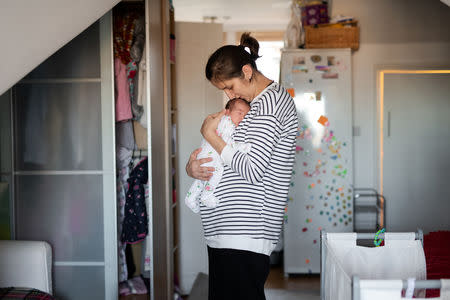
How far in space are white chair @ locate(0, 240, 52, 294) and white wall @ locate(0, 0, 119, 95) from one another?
1.34 meters

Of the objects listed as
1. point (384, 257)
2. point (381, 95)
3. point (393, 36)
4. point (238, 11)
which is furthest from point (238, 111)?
point (238, 11)

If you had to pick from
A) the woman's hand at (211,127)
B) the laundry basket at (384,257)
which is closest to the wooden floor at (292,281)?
the laundry basket at (384,257)

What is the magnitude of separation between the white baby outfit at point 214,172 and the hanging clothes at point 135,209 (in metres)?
1.64

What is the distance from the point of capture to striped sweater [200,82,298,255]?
1.73m

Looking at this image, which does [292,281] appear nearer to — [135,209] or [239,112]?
[135,209]

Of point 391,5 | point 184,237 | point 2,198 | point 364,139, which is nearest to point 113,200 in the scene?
point 2,198

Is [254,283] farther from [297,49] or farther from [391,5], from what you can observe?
[391,5]

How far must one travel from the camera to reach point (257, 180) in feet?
5.73

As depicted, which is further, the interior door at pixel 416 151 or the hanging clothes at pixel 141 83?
the interior door at pixel 416 151

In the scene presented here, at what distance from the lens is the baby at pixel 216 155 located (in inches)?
73.0

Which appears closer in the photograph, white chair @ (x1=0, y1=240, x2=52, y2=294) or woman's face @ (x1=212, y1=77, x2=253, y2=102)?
woman's face @ (x1=212, y1=77, x2=253, y2=102)

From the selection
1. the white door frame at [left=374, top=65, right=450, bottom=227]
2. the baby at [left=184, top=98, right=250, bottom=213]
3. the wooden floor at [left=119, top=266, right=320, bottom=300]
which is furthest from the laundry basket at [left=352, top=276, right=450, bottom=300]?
the white door frame at [left=374, top=65, right=450, bottom=227]

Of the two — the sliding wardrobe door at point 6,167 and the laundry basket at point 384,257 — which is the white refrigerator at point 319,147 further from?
the laundry basket at point 384,257

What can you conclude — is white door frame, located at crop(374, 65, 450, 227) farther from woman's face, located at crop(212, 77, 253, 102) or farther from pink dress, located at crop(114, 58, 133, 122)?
woman's face, located at crop(212, 77, 253, 102)
